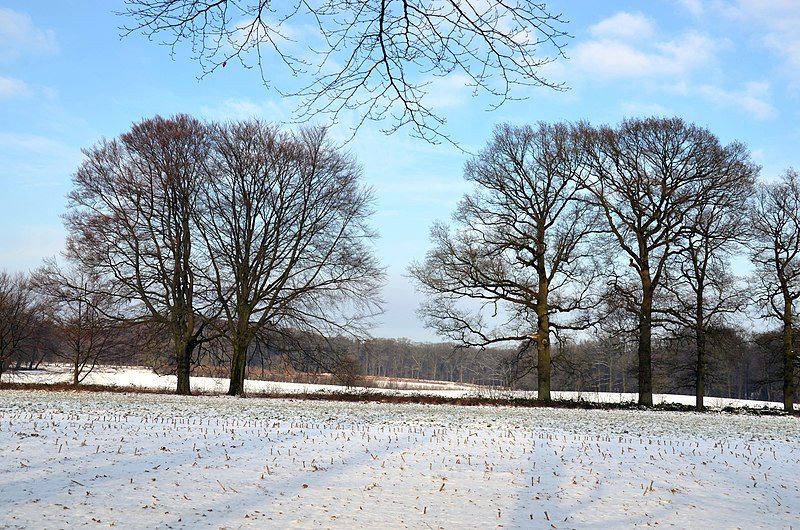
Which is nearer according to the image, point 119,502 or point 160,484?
point 119,502

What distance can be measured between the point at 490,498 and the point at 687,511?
7.88ft

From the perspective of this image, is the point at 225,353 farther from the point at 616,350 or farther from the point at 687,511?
the point at 687,511

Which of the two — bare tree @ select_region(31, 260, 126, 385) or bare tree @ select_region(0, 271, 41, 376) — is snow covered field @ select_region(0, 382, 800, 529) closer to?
bare tree @ select_region(31, 260, 126, 385)

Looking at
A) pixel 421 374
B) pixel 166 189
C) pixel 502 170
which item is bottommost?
pixel 421 374

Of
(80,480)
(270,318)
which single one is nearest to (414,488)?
(80,480)

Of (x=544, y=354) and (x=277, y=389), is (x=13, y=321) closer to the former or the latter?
(x=277, y=389)

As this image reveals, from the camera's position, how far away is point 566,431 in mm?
13375

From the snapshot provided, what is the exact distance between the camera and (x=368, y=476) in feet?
26.1

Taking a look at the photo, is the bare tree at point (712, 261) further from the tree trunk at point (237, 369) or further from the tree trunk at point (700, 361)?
the tree trunk at point (237, 369)

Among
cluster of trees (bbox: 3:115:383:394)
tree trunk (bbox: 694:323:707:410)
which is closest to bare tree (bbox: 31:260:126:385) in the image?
cluster of trees (bbox: 3:115:383:394)

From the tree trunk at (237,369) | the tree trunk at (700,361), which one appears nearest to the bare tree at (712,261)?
the tree trunk at (700,361)

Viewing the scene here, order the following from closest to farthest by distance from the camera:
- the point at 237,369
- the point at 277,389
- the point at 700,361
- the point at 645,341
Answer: the point at 237,369 → the point at 645,341 → the point at 700,361 → the point at 277,389

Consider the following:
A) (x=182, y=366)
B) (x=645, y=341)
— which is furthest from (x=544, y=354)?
(x=182, y=366)

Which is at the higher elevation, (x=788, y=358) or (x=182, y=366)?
(x=788, y=358)
